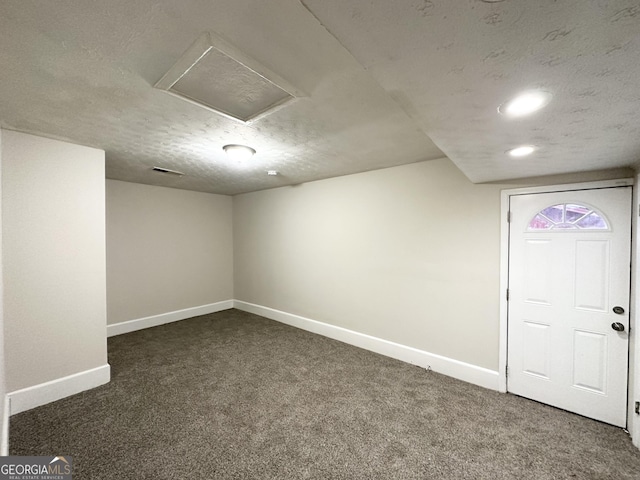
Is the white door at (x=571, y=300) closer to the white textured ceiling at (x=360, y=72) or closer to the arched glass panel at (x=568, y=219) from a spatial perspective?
the arched glass panel at (x=568, y=219)

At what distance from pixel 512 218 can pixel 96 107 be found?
373 cm

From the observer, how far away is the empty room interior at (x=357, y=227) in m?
1.00

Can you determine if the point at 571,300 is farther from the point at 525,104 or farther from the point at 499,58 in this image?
the point at 499,58

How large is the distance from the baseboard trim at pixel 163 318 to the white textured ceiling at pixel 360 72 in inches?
121

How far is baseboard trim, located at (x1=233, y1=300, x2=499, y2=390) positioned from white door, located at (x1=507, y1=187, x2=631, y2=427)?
9.1 inches

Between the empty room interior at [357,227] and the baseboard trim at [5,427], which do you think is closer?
the empty room interior at [357,227]

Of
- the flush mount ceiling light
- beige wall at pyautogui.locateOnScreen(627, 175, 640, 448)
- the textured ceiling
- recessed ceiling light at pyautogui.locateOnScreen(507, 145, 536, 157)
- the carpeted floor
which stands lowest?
the carpeted floor

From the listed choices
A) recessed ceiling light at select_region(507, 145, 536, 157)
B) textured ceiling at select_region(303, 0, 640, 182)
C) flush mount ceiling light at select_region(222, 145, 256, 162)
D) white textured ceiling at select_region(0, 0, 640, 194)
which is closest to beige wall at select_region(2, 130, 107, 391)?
white textured ceiling at select_region(0, 0, 640, 194)

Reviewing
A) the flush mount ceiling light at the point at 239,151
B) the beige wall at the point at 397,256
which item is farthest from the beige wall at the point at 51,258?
the beige wall at the point at 397,256

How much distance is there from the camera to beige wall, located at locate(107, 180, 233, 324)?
4223 millimetres

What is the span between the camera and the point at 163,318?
470 cm

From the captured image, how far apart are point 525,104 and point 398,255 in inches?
94.1

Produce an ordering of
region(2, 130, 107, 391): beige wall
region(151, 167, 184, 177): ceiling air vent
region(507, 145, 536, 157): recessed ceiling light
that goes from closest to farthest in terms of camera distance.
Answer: region(507, 145, 536, 157): recessed ceiling light < region(2, 130, 107, 391): beige wall < region(151, 167, 184, 177): ceiling air vent

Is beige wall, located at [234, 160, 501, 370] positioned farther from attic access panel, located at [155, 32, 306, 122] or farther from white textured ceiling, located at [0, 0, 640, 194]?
attic access panel, located at [155, 32, 306, 122]
